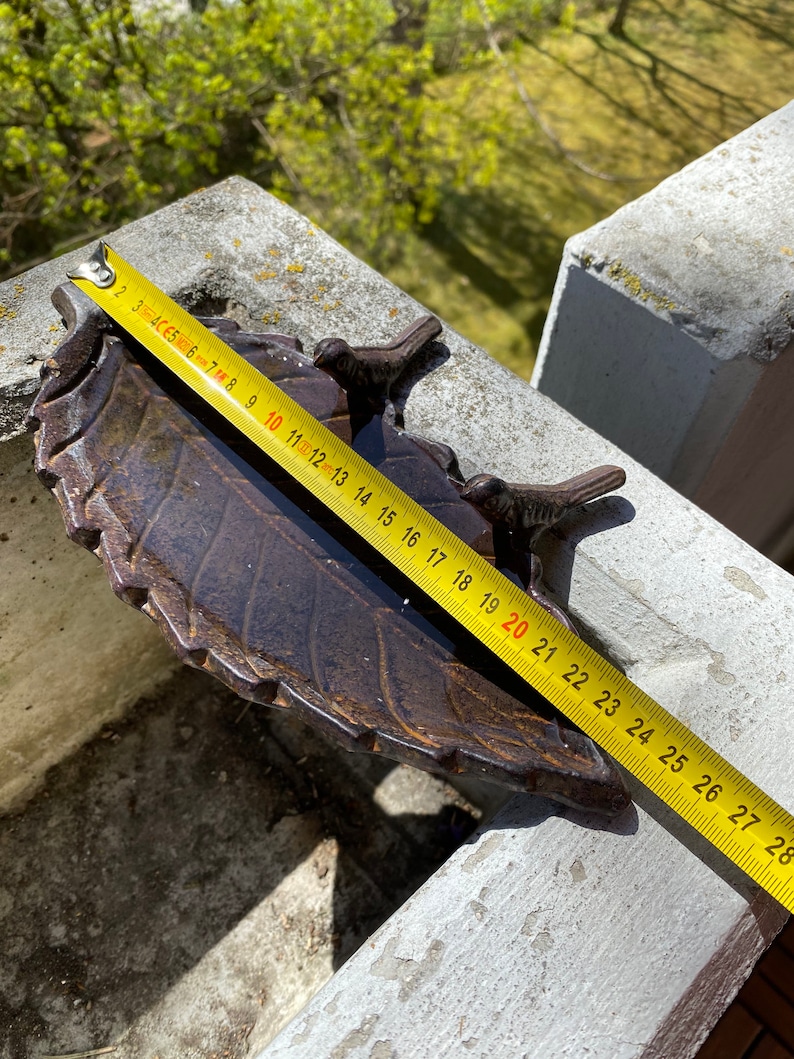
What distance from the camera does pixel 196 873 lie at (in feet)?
6.61

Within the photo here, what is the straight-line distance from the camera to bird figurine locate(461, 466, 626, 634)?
4.42 ft

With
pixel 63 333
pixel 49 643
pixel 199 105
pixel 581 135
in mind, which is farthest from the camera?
pixel 581 135

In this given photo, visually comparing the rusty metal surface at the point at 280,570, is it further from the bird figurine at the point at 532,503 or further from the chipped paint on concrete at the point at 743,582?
the chipped paint on concrete at the point at 743,582

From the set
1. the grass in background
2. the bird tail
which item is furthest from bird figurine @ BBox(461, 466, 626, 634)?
the grass in background

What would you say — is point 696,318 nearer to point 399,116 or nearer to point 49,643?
point 49,643

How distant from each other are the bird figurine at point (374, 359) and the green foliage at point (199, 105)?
205cm

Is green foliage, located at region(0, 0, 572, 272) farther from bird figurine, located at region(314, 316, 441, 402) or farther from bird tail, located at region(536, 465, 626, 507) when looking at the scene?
bird tail, located at region(536, 465, 626, 507)

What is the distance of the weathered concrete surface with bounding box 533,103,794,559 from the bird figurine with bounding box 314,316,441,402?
0.49 metres

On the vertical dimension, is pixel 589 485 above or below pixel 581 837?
above

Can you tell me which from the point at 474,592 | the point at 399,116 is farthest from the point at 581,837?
the point at 399,116

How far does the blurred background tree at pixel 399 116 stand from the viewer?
10.9ft

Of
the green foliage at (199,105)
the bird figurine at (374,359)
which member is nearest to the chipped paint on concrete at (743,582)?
the bird figurine at (374,359)

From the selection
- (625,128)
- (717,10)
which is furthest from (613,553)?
(717,10)

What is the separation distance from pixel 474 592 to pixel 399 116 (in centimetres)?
295
